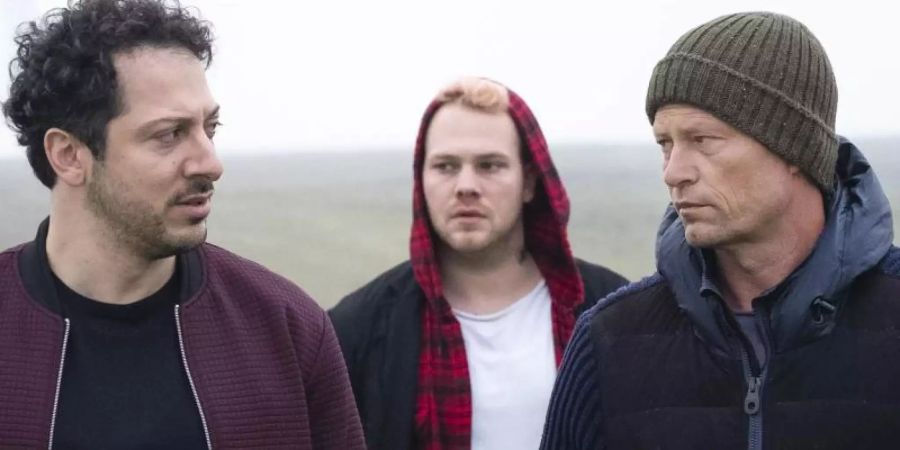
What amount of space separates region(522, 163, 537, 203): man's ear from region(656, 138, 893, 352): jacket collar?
3.45 feet

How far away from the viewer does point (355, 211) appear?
14.0 feet

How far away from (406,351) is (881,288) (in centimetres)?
125

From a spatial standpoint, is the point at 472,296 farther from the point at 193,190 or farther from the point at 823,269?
the point at 823,269

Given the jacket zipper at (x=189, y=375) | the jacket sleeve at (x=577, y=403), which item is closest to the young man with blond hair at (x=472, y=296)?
the jacket sleeve at (x=577, y=403)

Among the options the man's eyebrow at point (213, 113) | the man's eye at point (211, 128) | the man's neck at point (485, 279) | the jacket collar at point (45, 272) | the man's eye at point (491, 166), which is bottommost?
the man's neck at point (485, 279)

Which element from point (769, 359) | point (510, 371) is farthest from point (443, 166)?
point (769, 359)

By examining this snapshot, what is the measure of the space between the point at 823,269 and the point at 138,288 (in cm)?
119

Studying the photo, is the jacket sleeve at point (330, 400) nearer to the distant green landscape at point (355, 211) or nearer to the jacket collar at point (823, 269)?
the jacket collar at point (823, 269)

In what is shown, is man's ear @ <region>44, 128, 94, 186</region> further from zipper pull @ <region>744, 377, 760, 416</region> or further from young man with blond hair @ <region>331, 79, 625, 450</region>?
zipper pull @ <region>744, 377, 760, 416</region>

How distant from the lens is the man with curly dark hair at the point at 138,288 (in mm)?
2299

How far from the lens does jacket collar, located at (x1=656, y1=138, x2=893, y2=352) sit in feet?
7.16

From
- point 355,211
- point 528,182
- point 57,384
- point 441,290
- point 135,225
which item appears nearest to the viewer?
point 57,384

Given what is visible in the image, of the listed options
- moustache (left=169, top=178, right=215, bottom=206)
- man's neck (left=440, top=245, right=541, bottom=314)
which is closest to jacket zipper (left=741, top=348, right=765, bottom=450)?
moustache (left=169, top=178, right=215, bottom=206)

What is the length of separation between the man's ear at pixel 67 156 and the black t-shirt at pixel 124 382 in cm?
19
